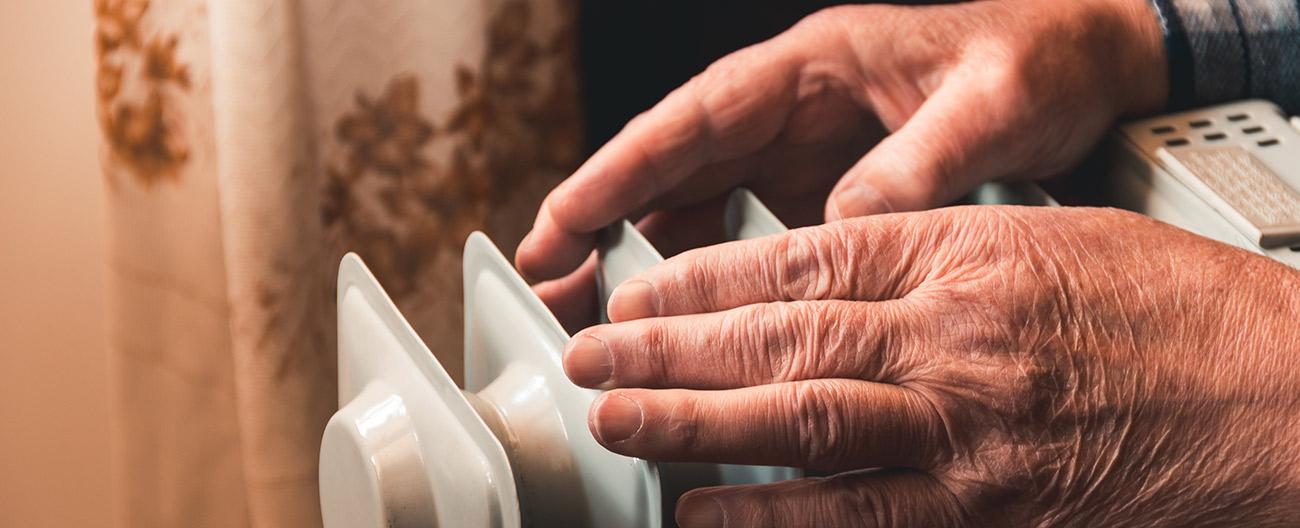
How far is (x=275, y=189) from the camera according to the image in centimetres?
96

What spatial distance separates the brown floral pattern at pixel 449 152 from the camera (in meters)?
1.03

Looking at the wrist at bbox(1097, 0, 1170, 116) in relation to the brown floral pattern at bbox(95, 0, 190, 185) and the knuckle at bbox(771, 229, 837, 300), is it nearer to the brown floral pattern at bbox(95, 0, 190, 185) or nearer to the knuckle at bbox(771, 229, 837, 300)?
the knuckle at bbox(771, 229, 837, 300)

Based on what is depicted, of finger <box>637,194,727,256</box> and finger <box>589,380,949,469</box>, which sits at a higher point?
finger <box>589,380,949,469</box>

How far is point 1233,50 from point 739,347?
595mm

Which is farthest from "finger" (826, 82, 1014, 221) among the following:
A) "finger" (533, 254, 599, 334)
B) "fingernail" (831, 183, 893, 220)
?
"finger" (533, 254, 599, 334)

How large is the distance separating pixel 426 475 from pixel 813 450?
0.22 meters

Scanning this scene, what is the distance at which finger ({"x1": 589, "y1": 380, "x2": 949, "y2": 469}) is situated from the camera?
21.7 inches

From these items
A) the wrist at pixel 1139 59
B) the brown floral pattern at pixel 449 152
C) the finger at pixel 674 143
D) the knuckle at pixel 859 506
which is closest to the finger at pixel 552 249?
the finger at pixel 674 143

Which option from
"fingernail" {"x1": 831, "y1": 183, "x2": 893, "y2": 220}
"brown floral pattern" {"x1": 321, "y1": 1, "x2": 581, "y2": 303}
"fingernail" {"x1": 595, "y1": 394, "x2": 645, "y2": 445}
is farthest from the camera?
"brown floral pattern" {"x1": 321, "y1": 1, "x2": 581, "y2": 303}

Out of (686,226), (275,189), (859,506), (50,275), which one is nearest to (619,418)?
(859,506)

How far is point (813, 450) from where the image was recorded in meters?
0.57

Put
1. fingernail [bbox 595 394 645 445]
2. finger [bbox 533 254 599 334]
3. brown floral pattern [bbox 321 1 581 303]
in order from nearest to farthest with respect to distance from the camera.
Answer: fingernail [bbox 595 394 645 445], finger [bbox 533 254 599 334], brown floral pattern [bbox 321 1 581 303]

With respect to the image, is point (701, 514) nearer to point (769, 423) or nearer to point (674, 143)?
point (769, 423)

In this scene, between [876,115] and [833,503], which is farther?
[876,115]
